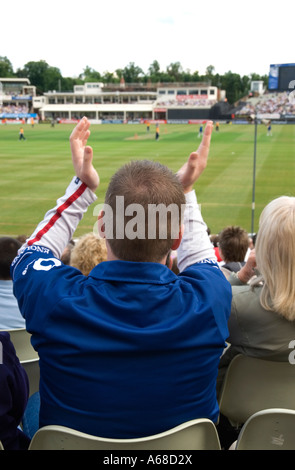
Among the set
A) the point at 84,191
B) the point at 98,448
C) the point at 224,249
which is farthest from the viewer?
the point at 224,249

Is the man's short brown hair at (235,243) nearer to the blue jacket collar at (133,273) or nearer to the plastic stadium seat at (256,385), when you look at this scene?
the plastic stadium seat at (256,385)

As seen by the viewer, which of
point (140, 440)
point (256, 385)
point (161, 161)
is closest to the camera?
point (140, 440)

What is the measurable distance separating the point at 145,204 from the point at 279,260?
80 centimetres

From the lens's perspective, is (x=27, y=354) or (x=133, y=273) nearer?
(x=133, y=273)

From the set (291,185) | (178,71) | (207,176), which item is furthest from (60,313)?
(178,71)

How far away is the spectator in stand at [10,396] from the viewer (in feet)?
5.62

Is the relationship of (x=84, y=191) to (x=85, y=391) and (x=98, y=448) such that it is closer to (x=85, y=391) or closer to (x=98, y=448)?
→ (x=85, y=391)

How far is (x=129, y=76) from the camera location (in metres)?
114

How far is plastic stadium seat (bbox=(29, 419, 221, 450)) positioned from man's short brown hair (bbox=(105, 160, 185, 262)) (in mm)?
540

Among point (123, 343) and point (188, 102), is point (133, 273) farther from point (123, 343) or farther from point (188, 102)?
point (188, 102)

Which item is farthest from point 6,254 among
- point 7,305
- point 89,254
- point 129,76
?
point 129,76

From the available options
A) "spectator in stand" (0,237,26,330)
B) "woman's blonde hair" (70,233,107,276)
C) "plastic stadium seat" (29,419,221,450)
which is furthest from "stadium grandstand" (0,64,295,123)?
"plastic stadium seat" (29,419,221,450)
